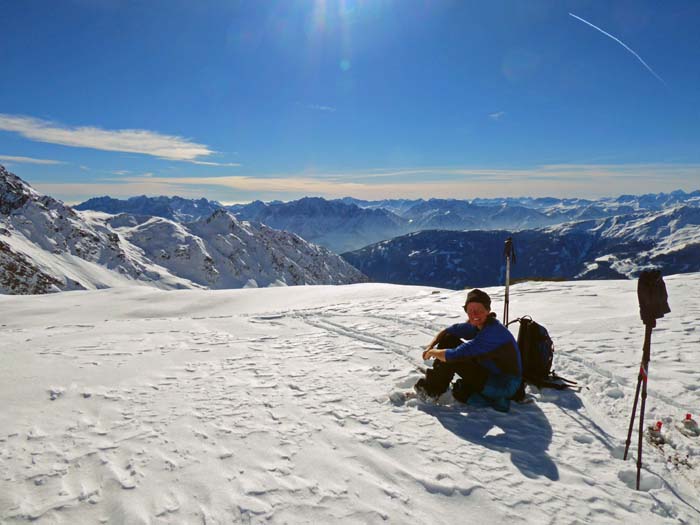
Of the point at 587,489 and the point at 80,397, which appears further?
the point at 80,397

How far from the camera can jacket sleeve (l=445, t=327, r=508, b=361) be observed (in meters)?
5.96

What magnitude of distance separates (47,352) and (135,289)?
881 inches

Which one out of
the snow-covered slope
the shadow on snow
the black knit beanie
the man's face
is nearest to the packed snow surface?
the shadow on snow

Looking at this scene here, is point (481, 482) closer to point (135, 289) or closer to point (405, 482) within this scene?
point (405, 482)

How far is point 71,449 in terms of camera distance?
4992mm

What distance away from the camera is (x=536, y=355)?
26.0 ft

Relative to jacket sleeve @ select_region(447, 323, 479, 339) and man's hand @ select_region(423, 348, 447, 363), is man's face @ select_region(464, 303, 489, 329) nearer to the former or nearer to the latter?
jacket sleeve @ select_region(447, 323, 479, 339)

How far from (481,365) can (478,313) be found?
2.79 ft

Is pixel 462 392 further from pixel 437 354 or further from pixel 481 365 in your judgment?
pixel 437 354

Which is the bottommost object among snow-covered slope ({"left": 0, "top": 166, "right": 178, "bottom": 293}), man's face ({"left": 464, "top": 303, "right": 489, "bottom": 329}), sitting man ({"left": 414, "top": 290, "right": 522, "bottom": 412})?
snow-covered slope ({"left": 0, "top": 166, "right": 178, "bottom": 293})

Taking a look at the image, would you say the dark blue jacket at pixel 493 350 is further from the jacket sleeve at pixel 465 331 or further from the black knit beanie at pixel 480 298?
the jacket sleeve at pixel 465 331

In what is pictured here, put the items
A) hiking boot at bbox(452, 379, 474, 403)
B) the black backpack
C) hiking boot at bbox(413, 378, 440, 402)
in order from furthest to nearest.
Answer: the black backpack < hiking boot at bbox(413, 378, 440, 402) < hiking boot at bbox(452, 379, 474, 403)

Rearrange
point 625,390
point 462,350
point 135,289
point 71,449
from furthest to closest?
point 135,289, point 625,390, point 462,350, point 71,449

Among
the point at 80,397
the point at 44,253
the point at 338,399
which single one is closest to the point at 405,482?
the point at 338,399
